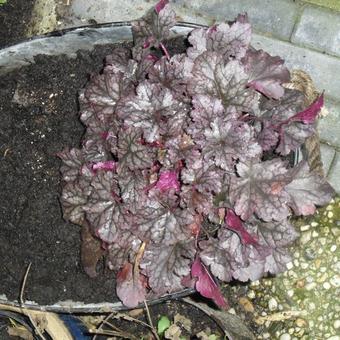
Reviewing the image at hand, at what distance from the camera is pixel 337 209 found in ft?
8.34

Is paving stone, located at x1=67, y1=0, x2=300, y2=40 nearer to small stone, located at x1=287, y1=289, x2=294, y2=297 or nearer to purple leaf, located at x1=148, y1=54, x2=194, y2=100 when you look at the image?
purple leaf, located at x1=148, y1=54, x2=194, y2=100

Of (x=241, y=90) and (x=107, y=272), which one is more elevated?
(x=241, y=90)

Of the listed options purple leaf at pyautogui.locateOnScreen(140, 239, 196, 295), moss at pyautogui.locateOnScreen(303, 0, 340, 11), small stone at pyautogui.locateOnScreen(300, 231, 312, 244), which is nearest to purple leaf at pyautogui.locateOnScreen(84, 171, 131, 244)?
purple leaf at pyautogui.locateOnScreen(140, 239, 196, 295)

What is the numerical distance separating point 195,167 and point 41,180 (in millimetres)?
645

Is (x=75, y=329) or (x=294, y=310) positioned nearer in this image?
(x=75, y=329)

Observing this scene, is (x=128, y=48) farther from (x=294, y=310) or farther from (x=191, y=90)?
(x=294, y=310)

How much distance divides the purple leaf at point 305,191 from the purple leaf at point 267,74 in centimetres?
24

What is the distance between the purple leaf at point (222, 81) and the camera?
5.92 ft

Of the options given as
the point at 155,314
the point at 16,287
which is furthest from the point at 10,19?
the point at 155,314

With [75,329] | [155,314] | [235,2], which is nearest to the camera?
[75,329]

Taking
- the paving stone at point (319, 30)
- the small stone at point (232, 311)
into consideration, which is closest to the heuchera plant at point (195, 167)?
the small stone at point (232, 311)

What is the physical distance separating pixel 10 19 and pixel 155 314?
1444mm

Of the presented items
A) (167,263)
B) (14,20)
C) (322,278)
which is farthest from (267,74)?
(14,20)

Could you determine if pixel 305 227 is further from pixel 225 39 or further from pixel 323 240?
pixel 225 39
